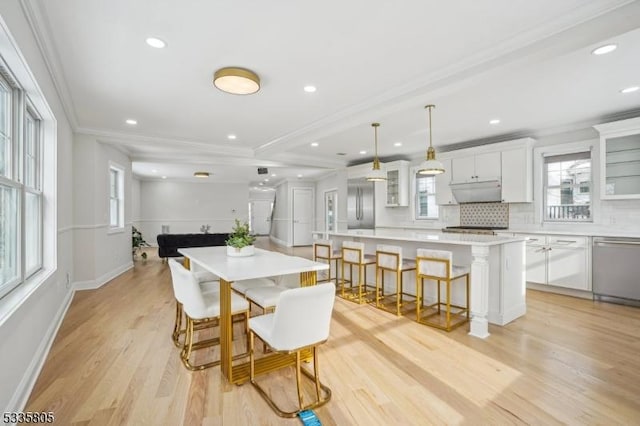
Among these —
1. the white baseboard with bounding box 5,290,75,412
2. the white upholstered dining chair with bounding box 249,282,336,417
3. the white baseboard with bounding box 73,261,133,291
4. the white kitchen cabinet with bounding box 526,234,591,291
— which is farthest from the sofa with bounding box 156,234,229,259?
the white kitchen cabinet with bounding box 526,234,591,291

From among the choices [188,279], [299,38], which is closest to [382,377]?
[188,279]

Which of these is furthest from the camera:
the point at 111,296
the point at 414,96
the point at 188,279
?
the point at 111,296

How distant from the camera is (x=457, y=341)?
2900 millimetres

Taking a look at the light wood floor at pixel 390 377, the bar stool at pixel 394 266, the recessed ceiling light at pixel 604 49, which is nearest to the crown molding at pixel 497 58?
the recessed ceiling light at pixel 604 49

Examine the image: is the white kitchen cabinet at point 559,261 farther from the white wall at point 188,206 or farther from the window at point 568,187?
the white wall at point 188,206

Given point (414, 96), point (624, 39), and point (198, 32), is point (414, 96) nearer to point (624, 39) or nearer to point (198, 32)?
point (624, 39)

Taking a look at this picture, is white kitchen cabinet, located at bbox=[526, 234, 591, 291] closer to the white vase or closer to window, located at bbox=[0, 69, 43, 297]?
the white vase

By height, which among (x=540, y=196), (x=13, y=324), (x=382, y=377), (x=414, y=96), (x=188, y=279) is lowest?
(x=382, y=377)

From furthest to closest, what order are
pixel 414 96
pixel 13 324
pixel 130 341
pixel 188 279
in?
pixel 414 96 < pixel 130 341 < pixel 188 279 < pixel 13 324

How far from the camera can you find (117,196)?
6066 millimetres

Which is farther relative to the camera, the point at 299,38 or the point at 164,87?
the point at 164,87

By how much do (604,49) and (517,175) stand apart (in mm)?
2785

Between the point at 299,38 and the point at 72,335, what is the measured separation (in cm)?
345

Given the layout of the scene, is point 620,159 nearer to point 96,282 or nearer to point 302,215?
point 96,282
